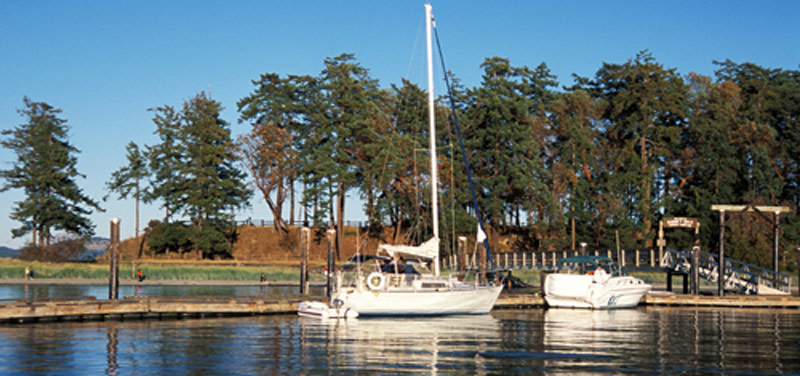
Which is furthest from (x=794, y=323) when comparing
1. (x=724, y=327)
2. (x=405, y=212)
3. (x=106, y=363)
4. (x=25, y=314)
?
(x=405, y=212)

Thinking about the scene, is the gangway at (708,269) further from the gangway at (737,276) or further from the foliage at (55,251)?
the foliage at (55,251)

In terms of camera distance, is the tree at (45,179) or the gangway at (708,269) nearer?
the gangway at (708,269)

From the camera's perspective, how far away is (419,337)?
93.8ft

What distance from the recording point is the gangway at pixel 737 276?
48.1m

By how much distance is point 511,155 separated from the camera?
277 feet

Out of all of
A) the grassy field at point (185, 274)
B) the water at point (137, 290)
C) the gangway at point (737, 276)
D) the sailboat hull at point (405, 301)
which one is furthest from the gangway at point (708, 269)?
the grassy field at point (185, 274)

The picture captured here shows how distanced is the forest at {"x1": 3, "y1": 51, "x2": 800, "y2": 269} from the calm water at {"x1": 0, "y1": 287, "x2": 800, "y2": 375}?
39.5 m

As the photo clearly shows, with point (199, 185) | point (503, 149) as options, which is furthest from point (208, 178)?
point (503, 149)

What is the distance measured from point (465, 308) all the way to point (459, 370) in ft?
53.5

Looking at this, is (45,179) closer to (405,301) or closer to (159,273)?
(159,273)

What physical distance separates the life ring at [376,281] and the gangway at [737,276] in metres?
21.7

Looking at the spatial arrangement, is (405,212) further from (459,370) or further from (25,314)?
(459,370)

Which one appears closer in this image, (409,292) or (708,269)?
(409,292)

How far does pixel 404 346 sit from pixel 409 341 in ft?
4.50
